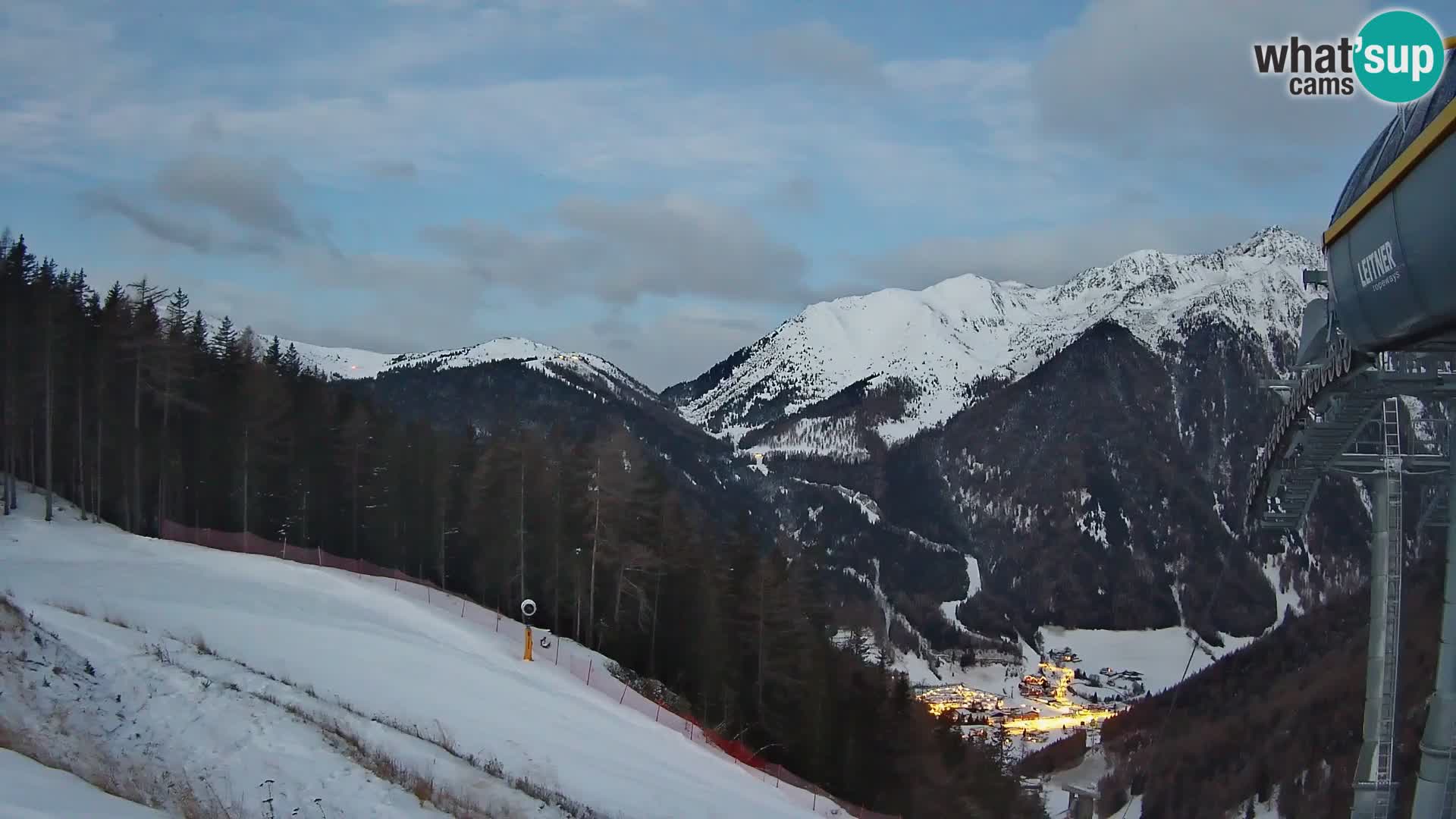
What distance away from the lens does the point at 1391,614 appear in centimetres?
1513

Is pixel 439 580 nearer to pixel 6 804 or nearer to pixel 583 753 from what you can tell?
pixel 583 753

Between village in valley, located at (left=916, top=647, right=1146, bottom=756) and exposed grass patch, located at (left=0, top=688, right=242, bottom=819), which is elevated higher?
exposed grass patch, located at (left=0, top=688, right=242, bottom=819)

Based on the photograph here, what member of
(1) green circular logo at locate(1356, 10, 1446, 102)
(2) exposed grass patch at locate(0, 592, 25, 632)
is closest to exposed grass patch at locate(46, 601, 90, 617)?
(2) exposed grass patch at locate(0, 592, 25, 632)

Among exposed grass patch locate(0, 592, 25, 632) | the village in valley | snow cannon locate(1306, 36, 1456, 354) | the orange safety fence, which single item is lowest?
the village in valley

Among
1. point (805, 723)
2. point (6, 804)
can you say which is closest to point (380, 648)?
point (6, 804)

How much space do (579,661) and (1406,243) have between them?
2695cm

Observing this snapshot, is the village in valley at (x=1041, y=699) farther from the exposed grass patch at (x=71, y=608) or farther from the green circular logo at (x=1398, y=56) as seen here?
the green circular logo at (x=1398, y=56)

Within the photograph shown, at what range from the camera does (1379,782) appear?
1477 centimetres

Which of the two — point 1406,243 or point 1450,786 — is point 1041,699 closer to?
point 1450,786

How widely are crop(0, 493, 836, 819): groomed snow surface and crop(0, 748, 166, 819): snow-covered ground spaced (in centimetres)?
135

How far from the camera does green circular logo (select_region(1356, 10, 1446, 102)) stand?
9500 millimetres

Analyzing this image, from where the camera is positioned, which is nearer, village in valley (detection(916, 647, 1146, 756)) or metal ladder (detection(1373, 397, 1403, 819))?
metal ladder (detection(1373, 397, 1403, 819))

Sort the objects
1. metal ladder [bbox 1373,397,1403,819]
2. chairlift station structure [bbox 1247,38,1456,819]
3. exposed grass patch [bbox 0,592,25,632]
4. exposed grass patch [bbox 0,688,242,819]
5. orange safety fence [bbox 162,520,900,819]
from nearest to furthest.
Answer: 1. chairlift station structure [bbox 1247,38,1456,819]
2. exposed grass patch [bbox 0,688,242,819]
3. exposed grass patch [bbox 0,592,25,632]
4. metal ladder [bbox 1373,397,1403,819]
5. orange safety fence [bbox 162,520,900,819]

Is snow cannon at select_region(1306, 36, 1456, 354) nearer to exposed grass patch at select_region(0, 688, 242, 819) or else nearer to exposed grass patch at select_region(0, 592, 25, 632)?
exposed grass patch at select_region(0, 688, 242, 819)
